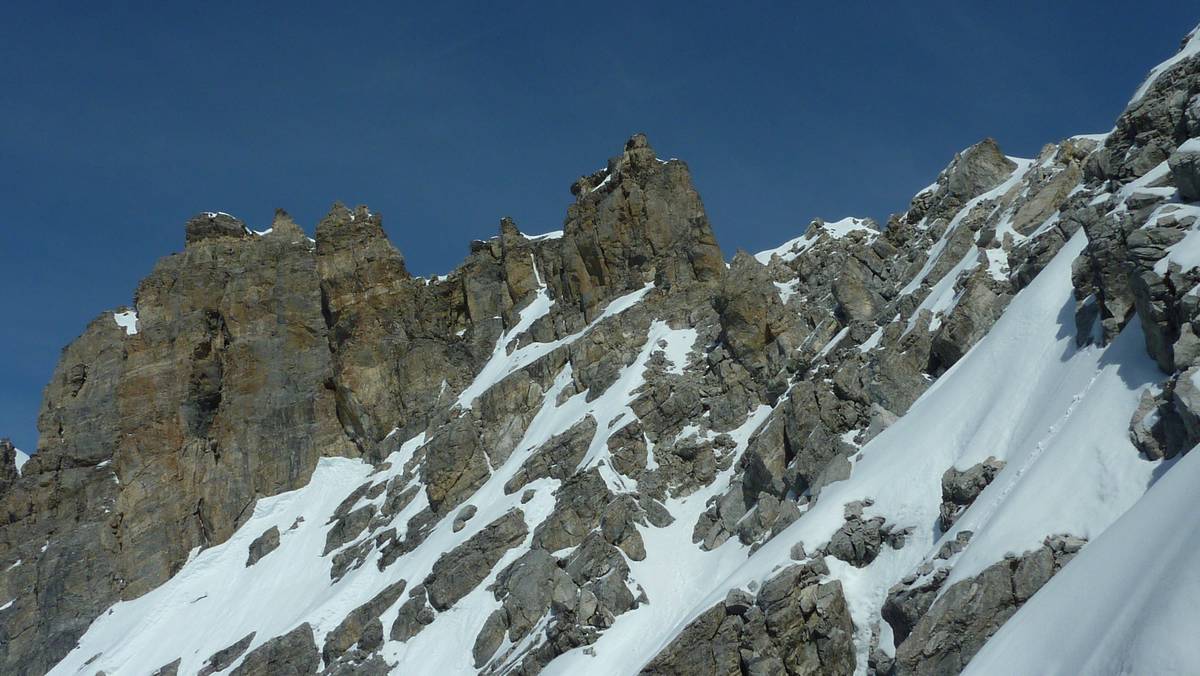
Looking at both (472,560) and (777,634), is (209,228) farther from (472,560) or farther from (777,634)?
(777,634)

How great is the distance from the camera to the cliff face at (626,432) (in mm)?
30688

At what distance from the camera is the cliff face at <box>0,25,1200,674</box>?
30688mm

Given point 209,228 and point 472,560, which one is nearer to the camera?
point 472,560

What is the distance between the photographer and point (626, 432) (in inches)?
2071

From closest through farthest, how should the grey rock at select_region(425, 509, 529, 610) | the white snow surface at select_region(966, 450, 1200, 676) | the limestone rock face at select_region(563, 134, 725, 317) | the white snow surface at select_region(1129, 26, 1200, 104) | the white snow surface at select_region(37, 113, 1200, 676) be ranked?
the white snow surface at select_region(966, 450, 1200, 676), the white snow surface at select_region(37, 113, 1200, 676), the white snow surface at select_region(1129, 26, 1200, 104), the grey rock at select_region(425, 509, 529, 610), the limestone rock face at select_region(563, 134, 725, 317)

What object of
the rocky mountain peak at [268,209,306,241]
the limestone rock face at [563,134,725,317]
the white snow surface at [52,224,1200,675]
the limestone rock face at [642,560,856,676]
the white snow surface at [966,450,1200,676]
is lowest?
the white snow surface at [966,450,1200,676]

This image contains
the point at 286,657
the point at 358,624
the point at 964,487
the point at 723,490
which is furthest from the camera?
the point at 286,657

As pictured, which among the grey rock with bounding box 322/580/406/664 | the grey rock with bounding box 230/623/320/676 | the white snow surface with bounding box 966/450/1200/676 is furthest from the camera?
the grey rock with bounding box 230/623/320/676

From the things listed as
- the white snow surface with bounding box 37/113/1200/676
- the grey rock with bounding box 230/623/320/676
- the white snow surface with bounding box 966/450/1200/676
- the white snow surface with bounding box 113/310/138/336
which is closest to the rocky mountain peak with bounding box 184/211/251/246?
the white snow surface with bounding box 113/310/138/336

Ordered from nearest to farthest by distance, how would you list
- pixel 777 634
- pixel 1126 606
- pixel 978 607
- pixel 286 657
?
pixel 1126 606
pixel 978 607
pixel 777 634
pixel 286 657

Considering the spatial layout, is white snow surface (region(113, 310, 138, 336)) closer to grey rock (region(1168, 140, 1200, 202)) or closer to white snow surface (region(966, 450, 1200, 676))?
grey rock (region(1168, 140, 1200, 202))

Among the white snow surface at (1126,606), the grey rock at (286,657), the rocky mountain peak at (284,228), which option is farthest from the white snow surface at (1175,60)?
the rocky mountain peak at (284,228)

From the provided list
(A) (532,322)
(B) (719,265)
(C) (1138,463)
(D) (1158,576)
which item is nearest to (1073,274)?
(C) (1138,463)

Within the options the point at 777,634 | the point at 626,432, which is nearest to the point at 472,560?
the point at 626,432
